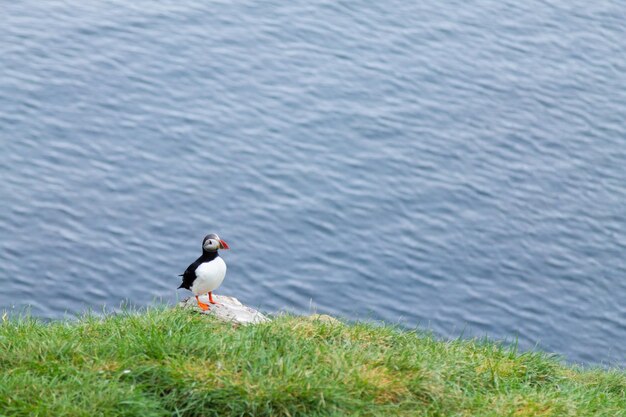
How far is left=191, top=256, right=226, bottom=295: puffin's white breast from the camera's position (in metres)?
12.2

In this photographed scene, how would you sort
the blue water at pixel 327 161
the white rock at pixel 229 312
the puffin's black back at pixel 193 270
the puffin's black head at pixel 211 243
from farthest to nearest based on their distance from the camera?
the blue water at pixel 327 161
the puffin's black head at pixel 211 243
the puffin's black back at pixel 193 270
the white rock at pixel 229 312

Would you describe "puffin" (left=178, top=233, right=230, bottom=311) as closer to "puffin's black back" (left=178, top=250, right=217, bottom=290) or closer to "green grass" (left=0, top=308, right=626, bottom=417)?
"puffin's black back" (left=178, top=250, right=217, bottom=290)

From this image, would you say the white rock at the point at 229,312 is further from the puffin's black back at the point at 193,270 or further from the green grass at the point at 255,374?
the green grass at the point at 255,374

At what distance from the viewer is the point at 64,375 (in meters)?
9.42

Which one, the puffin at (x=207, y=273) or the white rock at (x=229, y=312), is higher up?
the puffin at (x=207, y=273)

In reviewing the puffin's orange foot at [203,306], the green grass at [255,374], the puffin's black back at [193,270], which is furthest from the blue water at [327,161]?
the green grass at [255,374]

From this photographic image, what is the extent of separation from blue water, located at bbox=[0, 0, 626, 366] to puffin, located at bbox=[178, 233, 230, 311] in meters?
11.2

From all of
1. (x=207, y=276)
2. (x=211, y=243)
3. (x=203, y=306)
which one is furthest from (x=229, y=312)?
(x=211, y=243)

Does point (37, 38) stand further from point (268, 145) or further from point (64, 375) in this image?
point (64, 375)

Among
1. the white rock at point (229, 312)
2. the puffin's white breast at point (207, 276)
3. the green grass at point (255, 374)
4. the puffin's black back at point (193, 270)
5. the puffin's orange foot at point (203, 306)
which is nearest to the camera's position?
the green grass at point (255, 374)

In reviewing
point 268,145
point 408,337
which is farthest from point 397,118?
point 408,337

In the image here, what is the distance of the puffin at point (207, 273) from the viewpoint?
40.1 ft

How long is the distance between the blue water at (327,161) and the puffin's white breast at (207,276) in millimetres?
→ 11450

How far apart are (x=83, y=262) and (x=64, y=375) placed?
16311 millimetres
